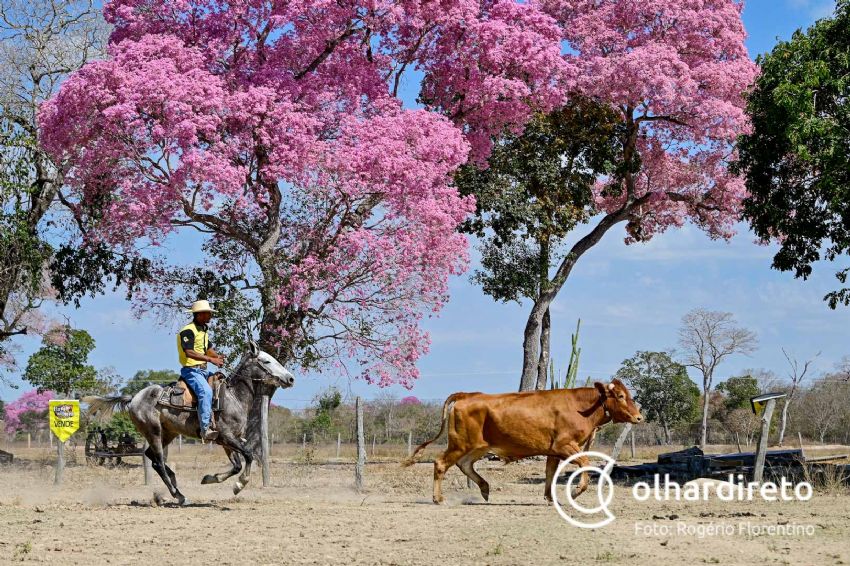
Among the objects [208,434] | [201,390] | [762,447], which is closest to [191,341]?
[201,390]

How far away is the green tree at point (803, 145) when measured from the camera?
857 inches

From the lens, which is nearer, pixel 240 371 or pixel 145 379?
pixel 240 371

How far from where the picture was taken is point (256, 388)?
16.4 metres

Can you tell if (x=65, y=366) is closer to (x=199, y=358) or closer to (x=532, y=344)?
(x=532, y=344)

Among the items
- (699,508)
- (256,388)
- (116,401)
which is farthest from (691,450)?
(116,401)

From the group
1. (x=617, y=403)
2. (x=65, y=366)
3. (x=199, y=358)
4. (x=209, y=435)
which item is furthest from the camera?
(x=65, y=366)

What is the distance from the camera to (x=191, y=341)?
1540 cm

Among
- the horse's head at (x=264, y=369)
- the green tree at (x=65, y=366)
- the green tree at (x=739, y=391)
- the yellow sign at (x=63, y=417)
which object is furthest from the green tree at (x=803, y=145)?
the green tree at (x=739, y=391)

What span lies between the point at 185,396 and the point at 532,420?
534 cm

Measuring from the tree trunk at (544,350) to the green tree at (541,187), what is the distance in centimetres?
6

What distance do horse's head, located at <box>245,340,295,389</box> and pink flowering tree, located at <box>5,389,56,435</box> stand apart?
162 feet

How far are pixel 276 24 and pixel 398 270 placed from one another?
22.1 feet

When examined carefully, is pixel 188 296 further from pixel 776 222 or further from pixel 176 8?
pixel 776 222

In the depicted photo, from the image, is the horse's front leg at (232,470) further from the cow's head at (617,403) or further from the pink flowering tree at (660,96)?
the pink flowering tree at (660,96)
